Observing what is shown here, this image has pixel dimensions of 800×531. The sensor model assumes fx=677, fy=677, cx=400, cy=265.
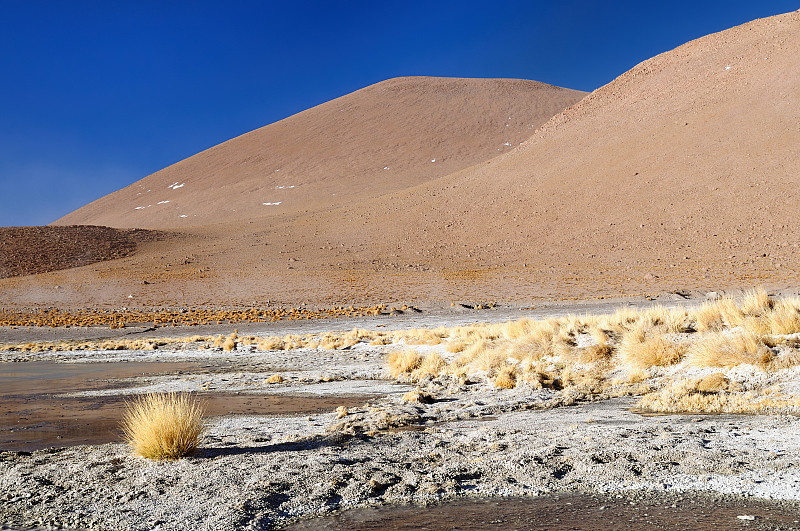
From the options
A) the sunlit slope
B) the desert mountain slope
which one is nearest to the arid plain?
the sunlit slope

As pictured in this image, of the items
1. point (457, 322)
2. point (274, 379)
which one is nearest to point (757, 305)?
point (274, 379)

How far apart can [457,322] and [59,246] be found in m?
43.3

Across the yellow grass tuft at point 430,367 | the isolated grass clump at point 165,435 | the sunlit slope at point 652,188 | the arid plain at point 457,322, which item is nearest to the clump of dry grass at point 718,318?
the arid plain at point 457,322

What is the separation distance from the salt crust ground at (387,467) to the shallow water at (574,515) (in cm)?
19

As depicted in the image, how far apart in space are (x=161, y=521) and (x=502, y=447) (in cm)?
318

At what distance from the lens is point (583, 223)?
1843 inches

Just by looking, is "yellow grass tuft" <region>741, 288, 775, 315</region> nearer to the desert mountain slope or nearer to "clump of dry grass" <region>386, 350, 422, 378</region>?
"clump of dry grass" <region>386, 350, 422, 378</region>

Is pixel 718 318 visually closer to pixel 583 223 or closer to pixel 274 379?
pixel 274 379

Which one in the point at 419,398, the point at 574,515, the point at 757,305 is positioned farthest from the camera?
the point at 757,305

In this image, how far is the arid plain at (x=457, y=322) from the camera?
18.0 feet

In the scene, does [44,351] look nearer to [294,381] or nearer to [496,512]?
[294,381]

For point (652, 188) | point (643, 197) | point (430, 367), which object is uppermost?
point (652, 188)

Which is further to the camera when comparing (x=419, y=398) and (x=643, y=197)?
(x=643, y=197)

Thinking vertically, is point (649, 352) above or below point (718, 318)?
below
